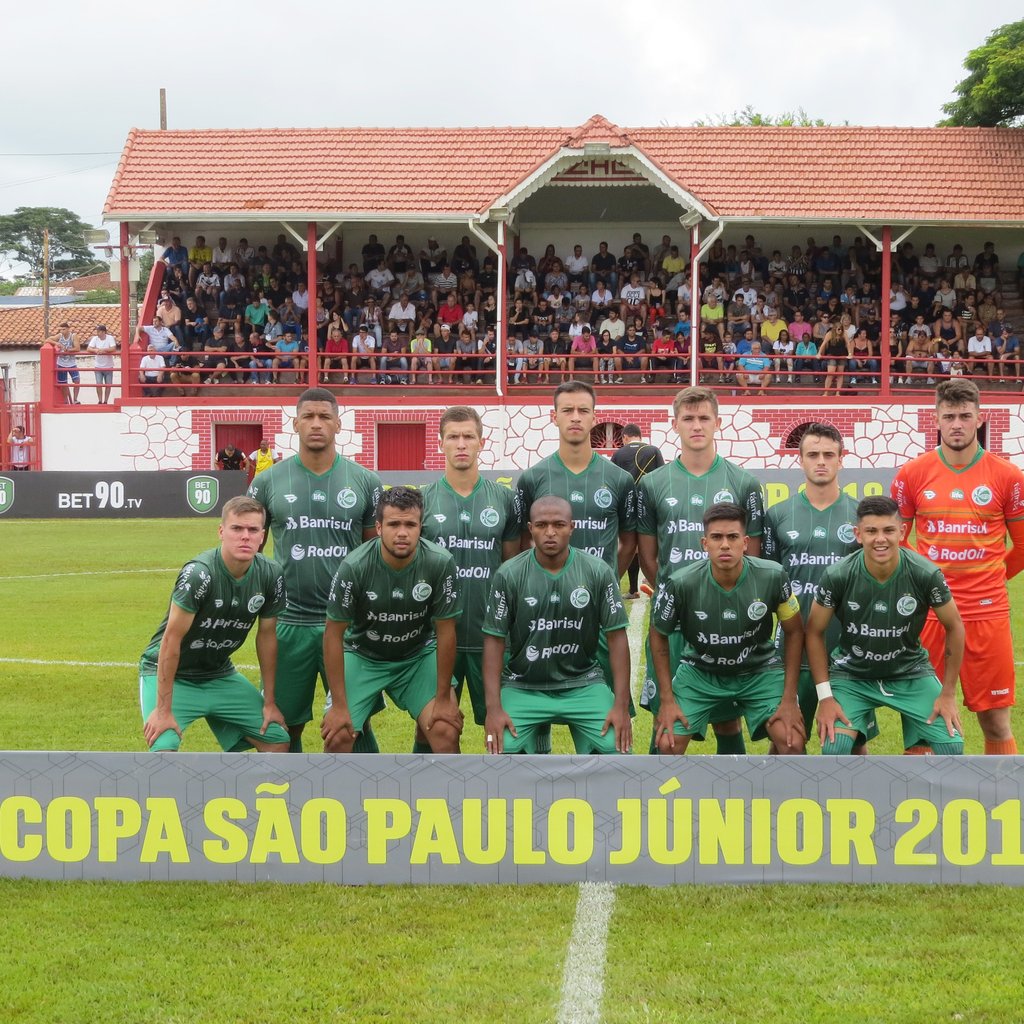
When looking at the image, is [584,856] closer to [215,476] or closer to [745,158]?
[215,476]

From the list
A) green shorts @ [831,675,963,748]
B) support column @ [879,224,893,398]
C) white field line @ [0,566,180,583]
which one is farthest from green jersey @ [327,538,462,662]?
support column @ [879,224,893,398]

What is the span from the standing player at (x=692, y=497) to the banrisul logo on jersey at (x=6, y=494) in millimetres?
19417

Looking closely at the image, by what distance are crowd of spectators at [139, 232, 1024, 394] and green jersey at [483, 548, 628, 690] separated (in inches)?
803

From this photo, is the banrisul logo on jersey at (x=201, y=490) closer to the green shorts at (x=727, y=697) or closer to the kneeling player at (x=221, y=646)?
the kneeling player at (x=221, y=646)

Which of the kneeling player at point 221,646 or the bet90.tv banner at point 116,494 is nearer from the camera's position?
the kneeling player at point 221,646

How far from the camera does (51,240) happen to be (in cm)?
9044

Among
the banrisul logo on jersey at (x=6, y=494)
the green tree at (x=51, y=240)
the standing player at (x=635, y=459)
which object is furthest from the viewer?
the green tree at (x=51, y=240)

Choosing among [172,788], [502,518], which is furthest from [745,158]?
[172,788]

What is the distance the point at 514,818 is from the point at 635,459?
27.0 ft

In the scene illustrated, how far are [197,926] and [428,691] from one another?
1955mm

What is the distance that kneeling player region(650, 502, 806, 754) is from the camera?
20.5 ft

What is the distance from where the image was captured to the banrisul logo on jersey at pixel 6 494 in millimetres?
23859

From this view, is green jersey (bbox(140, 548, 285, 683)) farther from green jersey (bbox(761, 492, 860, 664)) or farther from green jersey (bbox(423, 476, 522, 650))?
green jersey (bbox(761, 492, 860, 664))

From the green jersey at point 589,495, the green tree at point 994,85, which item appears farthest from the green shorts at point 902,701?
the green tree at point 994,85
